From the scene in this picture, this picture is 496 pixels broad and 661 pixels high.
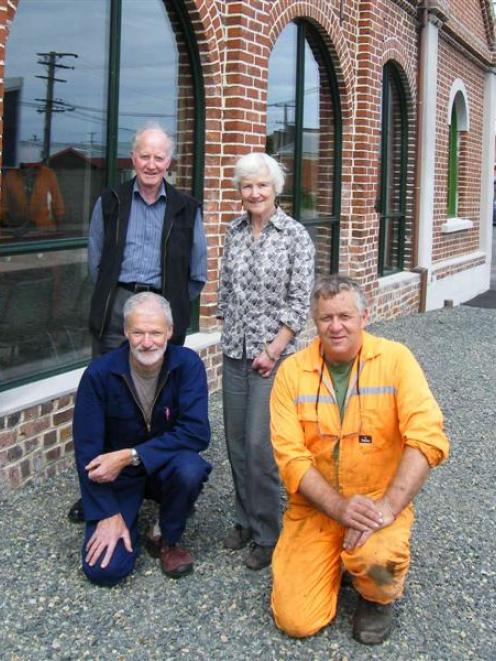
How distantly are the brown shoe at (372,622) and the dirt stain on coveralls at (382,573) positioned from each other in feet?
0.38

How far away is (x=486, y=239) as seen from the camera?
1457 cm

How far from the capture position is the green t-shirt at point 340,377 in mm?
3268

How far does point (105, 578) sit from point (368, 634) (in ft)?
3.51

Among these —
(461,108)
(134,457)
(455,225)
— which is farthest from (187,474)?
(461,108)

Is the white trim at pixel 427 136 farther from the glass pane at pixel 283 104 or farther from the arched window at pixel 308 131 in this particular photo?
the glass pane at pixel 283 104

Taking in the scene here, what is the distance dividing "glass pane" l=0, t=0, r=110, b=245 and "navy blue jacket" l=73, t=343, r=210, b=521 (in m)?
1.39

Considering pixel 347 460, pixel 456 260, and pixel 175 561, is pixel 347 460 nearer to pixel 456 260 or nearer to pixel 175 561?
pixel 175 561

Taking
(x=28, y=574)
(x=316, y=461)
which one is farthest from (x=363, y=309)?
(x=28, y=574)

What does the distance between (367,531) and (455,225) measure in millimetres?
10086

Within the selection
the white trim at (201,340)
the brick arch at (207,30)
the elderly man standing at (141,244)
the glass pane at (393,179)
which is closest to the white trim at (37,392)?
the elderly man standing at (141,244)

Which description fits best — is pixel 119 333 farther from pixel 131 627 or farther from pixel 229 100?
pixel 229 100

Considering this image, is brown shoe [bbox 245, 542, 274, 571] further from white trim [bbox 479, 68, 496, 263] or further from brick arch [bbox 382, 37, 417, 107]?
white trim [bbox 479, 68, 496, 263]

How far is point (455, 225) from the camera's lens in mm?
12477

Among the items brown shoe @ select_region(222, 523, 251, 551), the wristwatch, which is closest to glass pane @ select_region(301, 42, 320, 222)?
brown shoe @ select_region(222, 523, 251, 551)
